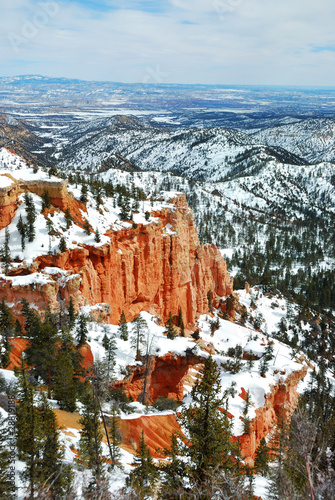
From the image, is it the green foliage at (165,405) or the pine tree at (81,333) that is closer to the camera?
the green foliage at (165,405)

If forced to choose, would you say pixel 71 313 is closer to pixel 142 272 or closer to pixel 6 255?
pixel 6 255

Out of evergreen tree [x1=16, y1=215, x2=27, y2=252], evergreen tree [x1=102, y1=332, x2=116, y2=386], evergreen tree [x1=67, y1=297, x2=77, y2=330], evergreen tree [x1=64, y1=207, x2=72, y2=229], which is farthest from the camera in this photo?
evergreen tree [x1=64, y1=207, x2=72, y2=229]

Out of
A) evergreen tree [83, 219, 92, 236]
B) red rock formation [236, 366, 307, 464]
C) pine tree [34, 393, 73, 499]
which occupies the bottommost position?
red rock formation [236, 366, 307, 464]

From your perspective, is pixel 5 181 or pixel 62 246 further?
pixel 5 181

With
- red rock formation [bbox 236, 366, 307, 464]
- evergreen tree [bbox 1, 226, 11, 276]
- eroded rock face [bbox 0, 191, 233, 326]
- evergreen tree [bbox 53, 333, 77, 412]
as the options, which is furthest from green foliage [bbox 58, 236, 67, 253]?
red rock formation [bbox 236, 366, 307, 464]

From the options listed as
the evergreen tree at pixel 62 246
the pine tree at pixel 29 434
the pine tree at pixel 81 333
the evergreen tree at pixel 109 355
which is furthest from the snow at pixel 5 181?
the pine tree at pixel 29 434

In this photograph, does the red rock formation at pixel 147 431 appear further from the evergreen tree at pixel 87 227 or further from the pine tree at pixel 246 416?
the evergreen tree at pixel 87 227

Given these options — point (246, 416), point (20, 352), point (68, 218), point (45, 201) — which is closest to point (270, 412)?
point (246, 416)

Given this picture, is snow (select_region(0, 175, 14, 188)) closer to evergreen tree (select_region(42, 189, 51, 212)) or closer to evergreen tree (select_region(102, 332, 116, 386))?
evergreen tree (select_region(42, 189, 51, 212))
